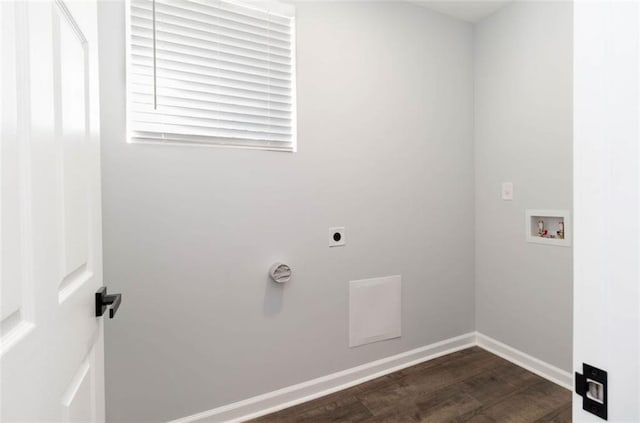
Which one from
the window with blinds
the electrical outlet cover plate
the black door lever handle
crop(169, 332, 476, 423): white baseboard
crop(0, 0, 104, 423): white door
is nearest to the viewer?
crop(0, 0, 104, 423): white door

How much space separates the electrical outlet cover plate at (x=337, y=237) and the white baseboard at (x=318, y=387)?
2.80 ft

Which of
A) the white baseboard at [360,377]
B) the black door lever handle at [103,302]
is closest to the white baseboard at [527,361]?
the white baseboard at [360,377]

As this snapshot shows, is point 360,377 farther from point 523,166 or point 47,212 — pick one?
point 47,212

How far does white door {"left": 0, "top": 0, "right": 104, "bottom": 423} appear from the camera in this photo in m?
0.42

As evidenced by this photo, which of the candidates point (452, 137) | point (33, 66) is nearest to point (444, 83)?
point (452, 137)

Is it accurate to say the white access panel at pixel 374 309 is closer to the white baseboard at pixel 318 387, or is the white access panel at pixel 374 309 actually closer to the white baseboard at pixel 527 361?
the white baseboard at pixel 318 387

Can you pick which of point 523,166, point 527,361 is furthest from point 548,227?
point 527,361

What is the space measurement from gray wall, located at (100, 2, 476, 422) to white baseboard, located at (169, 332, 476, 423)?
0.16ft

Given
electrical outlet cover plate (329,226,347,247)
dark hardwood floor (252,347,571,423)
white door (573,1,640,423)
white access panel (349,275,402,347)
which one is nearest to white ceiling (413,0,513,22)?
electrical outlet cover plate (329,226,347,247)

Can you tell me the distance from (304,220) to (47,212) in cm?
139

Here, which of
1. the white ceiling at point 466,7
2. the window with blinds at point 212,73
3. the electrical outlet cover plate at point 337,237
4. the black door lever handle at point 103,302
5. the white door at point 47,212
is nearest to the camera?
the white door at point 47,212

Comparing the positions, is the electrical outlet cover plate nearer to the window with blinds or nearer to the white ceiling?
the window with blinds

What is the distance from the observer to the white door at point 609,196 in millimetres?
451

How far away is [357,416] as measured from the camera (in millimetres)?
1730
